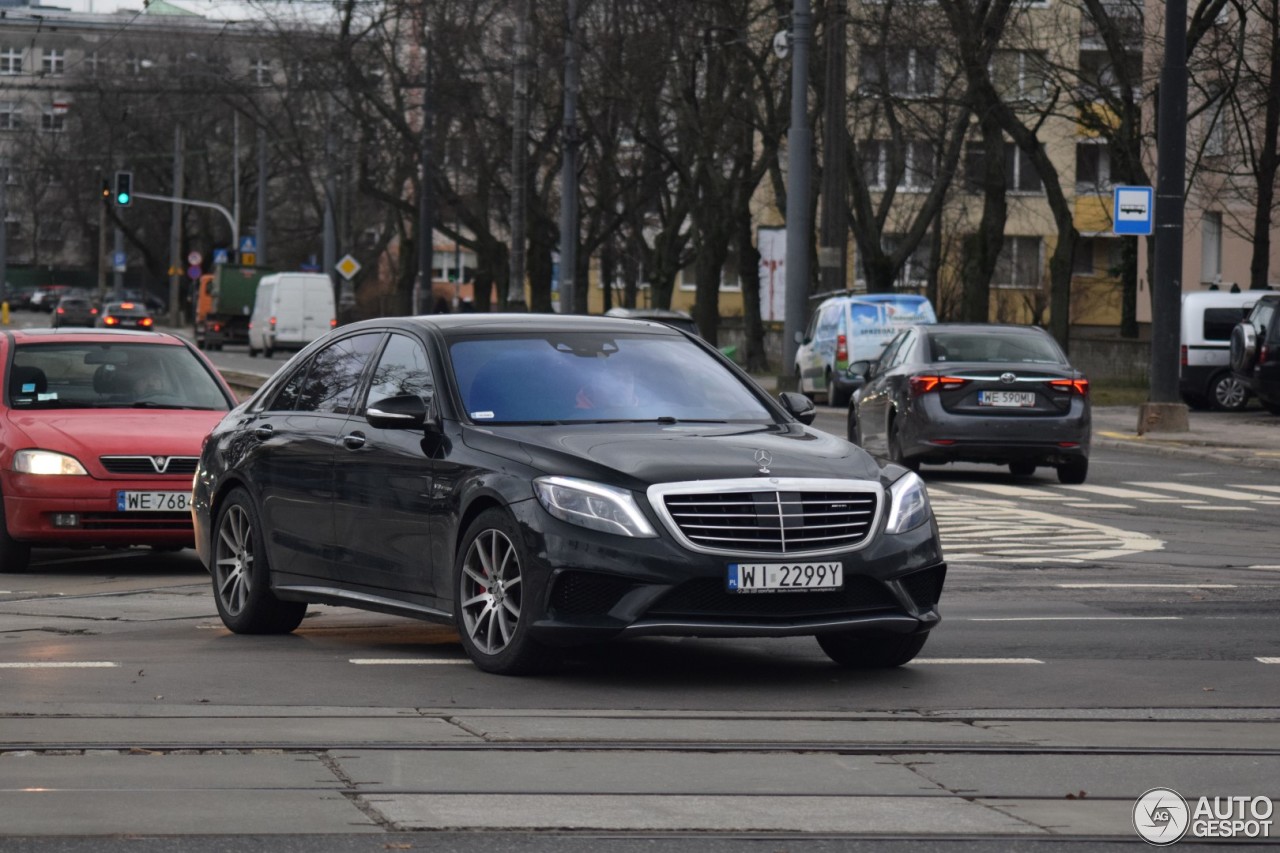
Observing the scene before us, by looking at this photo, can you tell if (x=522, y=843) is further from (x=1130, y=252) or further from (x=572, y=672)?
(x=1130, y=252)

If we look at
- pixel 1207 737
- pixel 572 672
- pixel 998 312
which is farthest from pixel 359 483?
pixel 998 312

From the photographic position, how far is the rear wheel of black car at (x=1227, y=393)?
124 ft

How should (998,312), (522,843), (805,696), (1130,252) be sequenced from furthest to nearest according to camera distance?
(998,312)
(1130,252)
(805,696)
(522,843)

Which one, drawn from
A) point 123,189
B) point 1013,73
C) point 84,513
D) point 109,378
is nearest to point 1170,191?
point 109,378

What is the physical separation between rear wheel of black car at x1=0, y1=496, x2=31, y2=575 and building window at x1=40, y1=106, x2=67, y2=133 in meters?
102

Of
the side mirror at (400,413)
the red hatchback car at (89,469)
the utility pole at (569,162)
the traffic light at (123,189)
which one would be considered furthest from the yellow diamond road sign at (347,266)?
the side mirror at (400,413)

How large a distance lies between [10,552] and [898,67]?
38.8 meters

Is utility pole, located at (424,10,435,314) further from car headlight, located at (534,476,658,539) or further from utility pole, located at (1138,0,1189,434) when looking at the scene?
car headlight, located at (534,476,658,539)

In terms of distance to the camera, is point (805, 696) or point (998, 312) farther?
point (998, 312)

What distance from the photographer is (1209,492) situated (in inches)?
823

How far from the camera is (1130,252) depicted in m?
62.4

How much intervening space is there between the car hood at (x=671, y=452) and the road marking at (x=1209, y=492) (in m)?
11.5

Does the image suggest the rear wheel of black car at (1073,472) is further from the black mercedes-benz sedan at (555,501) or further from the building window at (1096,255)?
the building window at (1096,255)

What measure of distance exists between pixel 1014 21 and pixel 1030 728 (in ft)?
121
